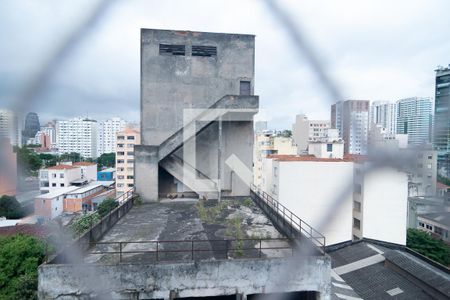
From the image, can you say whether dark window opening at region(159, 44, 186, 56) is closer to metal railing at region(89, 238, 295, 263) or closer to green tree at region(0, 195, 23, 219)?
metal railing at region(89, 238, 295, 263)

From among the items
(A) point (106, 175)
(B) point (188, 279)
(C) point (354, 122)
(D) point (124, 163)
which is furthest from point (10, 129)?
(A) point (106, 175)

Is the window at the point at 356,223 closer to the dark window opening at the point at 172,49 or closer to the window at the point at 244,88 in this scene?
the window at the point at 244,88

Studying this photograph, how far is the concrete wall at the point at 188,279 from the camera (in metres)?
3.21

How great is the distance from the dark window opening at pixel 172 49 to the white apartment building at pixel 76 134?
26.7ft

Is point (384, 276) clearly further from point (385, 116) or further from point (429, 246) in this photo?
point (385, 116)

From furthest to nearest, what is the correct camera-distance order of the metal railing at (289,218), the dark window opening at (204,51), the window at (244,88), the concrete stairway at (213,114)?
1. the window at (244,88)
2. the dark window opening at (204,51)
3. the concrete stairway at (213,114)
4. the metal railing at (289,218)

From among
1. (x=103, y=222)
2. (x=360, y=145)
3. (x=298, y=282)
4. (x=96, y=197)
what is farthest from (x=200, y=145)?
(x=96, y=197)

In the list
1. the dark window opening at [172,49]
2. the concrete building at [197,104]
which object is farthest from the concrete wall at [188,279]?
the dark window opening at [172,49]

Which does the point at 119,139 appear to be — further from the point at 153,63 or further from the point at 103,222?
the point at 103,222

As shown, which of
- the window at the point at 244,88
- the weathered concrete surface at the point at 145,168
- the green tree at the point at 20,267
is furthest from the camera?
the window at the point at 244,88

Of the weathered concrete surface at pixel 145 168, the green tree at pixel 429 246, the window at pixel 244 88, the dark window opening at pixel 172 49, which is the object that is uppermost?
the dark window opening at pixel 172 49

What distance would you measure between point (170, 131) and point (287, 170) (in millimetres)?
7640

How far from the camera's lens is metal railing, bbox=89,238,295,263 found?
406 centimetres

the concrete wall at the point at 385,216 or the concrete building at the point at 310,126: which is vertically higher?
the concrete building at the point at 310,126
